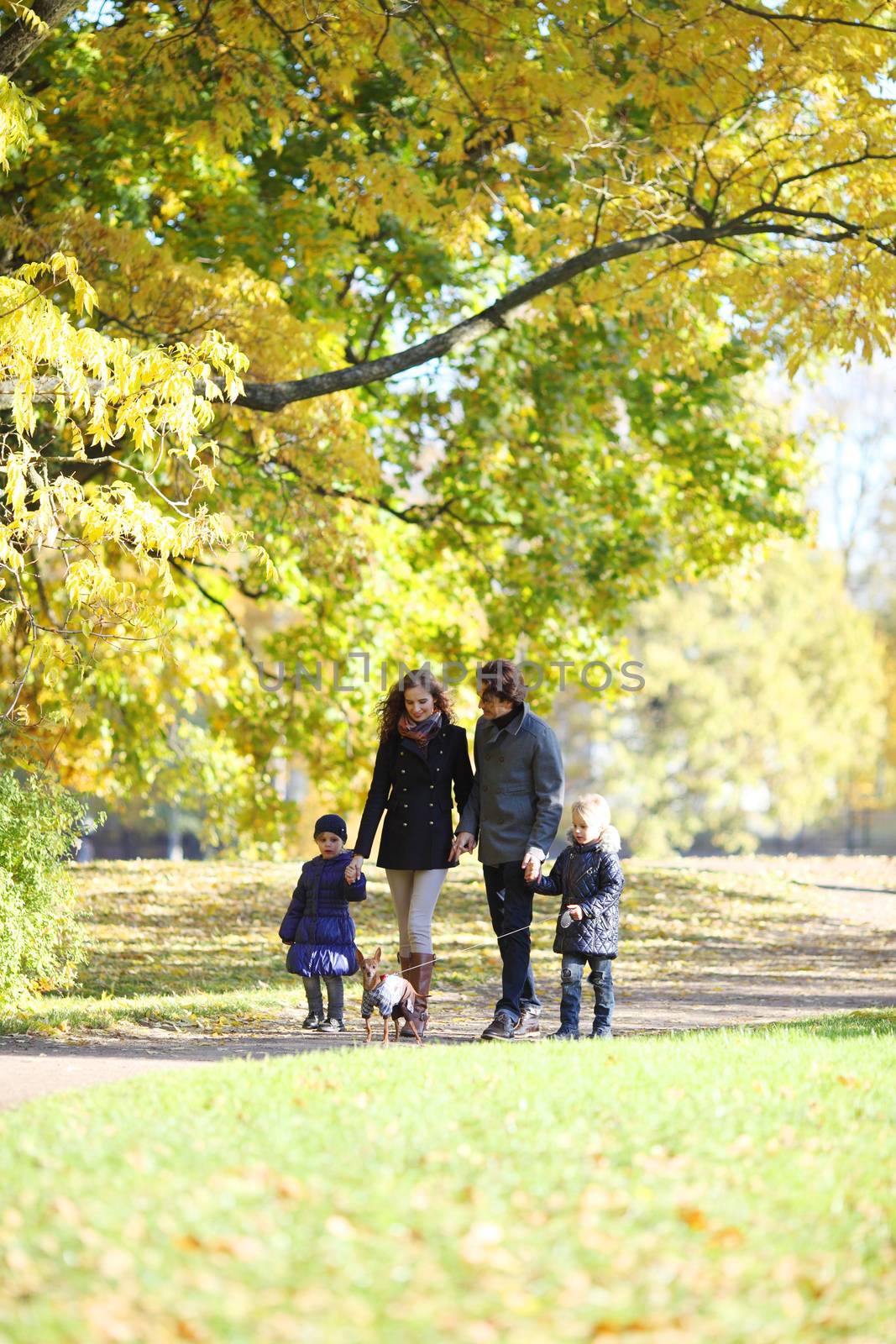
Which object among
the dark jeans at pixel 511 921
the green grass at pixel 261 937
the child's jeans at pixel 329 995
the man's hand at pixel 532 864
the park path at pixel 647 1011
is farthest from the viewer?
the green grass at pixel 261 937

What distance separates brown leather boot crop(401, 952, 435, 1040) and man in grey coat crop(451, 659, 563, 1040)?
0.36 m

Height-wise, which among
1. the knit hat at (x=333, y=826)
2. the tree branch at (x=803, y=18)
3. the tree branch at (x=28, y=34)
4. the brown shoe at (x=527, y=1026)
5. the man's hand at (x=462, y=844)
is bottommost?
the brown shoe at (x=527, y=1026)

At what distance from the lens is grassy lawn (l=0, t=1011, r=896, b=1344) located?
11.7ft

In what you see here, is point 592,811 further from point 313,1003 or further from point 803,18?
point 803,18

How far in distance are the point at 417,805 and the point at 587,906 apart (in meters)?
1.09

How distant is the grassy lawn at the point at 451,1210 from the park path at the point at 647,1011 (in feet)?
4.29

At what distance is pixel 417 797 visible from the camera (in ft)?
26.6

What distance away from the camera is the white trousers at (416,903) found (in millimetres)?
7996

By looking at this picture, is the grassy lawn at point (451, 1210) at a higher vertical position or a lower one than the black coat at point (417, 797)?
lower

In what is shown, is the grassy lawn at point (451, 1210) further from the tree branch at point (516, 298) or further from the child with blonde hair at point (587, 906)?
the tree branch at point (516, 298)

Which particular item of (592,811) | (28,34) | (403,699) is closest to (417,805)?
(403,699)

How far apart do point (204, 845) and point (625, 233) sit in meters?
22.4

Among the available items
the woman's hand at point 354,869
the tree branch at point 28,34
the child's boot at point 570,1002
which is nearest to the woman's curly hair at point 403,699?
the woman's hand at point 354,869

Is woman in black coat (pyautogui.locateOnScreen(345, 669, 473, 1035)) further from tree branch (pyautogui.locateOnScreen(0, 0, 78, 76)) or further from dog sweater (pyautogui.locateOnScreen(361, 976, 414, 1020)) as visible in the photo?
tree branch (pyautogui.locateOnScreen(0, 0, 78, 76))
